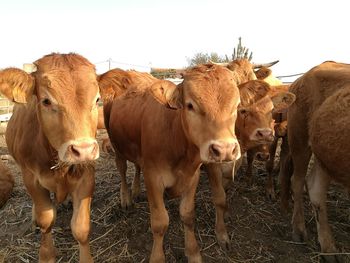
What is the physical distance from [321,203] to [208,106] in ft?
6.67

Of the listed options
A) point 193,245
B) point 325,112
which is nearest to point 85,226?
point 193,245

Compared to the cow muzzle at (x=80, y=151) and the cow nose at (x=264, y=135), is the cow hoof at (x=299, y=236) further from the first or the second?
the cow muzzle at (x=80, y=151)

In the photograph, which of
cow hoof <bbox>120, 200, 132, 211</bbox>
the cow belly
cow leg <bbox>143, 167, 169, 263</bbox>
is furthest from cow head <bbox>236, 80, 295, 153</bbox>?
cow hoof <bbox>120, 200, 132, 211</bbox>

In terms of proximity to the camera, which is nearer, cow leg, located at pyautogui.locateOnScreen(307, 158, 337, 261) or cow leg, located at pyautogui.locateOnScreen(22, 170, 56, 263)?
cow leg, located at pyautogui.locateOnScreen(22, 170, 56, 263)

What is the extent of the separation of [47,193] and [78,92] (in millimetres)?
1260

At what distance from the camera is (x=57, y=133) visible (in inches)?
116

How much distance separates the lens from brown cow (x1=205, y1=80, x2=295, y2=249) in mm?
4157

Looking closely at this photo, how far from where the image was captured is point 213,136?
295 cm

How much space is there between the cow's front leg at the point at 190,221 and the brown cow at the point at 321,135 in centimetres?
124

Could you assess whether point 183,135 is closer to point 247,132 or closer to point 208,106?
point 208,106

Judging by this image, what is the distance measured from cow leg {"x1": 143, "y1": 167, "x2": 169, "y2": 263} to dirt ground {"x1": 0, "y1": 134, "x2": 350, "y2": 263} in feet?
0.91

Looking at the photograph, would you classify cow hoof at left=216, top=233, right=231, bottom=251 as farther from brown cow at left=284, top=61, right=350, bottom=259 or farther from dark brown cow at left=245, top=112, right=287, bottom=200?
dark brown cow at left=245, top=112, right=287, bottom=200

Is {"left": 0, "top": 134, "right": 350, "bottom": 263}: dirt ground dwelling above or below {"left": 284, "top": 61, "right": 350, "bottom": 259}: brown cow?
below

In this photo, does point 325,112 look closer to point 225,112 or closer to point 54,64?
point 225,112
